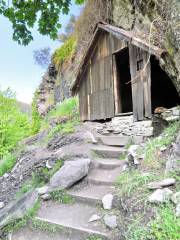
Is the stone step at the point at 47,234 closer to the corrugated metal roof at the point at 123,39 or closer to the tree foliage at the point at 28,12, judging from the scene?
the tree foliage at the point at 28,12

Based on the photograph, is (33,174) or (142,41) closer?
(33,174)

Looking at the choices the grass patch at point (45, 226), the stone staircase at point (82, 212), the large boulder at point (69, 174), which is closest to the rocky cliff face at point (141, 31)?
the stone staircase at point (82, 212)

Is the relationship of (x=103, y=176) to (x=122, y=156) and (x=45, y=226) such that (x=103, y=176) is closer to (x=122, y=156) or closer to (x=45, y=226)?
(x=122, y=156)

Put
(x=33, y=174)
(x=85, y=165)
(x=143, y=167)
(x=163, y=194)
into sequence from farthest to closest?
1. (x=33, y=174)
2. (x=85, y=165)
3. (x=143, y=167)
4. (x=163, y=194)

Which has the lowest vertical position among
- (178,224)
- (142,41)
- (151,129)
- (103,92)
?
(178,224)

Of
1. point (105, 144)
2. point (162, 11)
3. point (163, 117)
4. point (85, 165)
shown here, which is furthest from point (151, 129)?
point (162, 11)

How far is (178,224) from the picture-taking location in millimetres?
3521

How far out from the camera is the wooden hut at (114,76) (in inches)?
331

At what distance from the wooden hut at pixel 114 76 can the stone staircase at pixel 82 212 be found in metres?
2.21

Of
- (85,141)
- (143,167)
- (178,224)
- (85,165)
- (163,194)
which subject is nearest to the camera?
(178,224)

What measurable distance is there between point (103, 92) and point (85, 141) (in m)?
2.50

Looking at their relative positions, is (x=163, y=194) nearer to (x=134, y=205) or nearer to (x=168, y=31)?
(x=134, y=205)

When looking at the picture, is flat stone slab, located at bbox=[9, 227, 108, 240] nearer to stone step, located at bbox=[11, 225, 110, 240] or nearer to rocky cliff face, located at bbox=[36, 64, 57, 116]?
stone step, located at bbox=[11, 225, 110, 240]

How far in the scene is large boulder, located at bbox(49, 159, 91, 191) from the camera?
20.3ft
